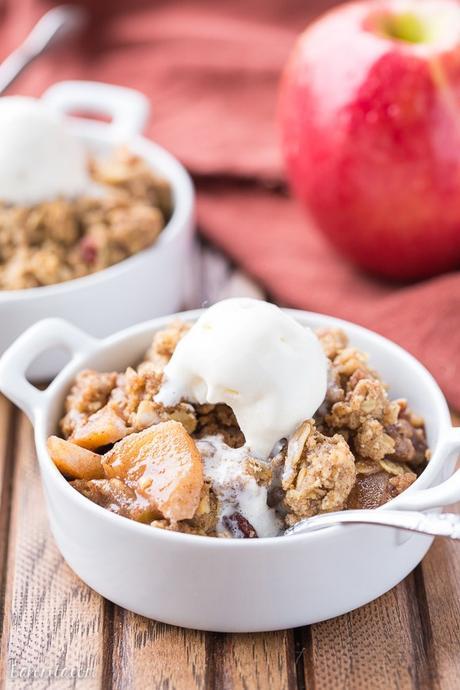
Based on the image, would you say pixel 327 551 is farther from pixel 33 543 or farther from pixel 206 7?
pixel 206 7

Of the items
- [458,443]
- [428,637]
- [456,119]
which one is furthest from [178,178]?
[428,637]

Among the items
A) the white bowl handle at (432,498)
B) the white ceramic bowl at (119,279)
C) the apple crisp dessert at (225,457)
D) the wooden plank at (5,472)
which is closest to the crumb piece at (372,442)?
the apple crisp dessert at (225,457)

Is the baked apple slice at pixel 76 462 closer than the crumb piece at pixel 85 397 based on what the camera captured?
Yes

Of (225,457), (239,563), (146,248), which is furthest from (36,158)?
(239,563)

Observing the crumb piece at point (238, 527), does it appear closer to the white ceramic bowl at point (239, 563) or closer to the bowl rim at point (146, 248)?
the white ceramic bowl at point (239, 563)

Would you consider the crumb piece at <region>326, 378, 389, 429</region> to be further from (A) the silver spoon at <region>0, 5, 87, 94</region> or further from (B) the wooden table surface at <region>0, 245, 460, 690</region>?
(A) the silver spoon at <region>0, 5, 87, 94</region>

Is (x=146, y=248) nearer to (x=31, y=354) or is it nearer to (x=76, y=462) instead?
(x=31, y=354)
